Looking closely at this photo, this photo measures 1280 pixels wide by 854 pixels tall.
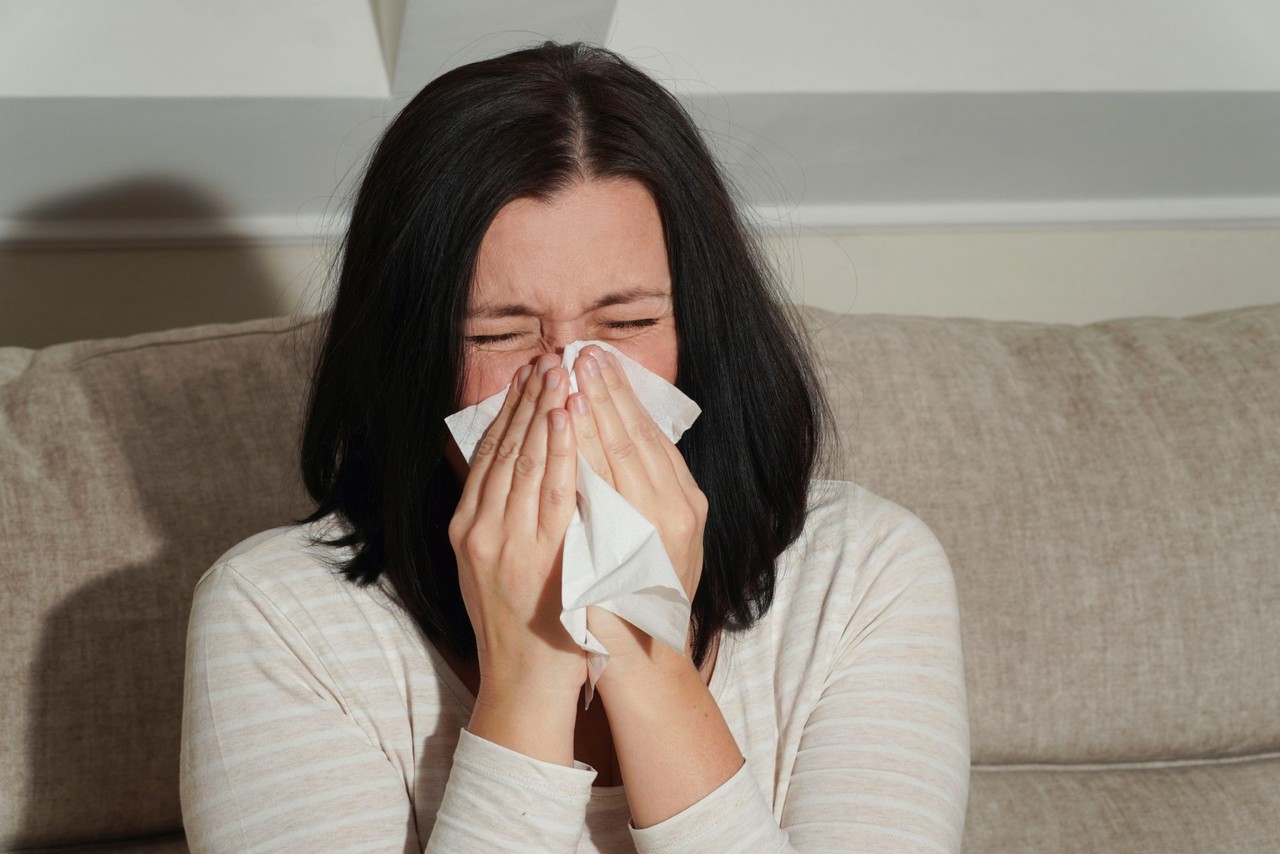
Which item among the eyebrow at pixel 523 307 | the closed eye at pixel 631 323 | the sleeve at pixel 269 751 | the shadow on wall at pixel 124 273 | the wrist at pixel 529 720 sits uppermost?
the eyebrow at pixel 523 307

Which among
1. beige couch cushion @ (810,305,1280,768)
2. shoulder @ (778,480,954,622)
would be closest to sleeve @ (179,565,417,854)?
shoulder @ (778,480,954,622)

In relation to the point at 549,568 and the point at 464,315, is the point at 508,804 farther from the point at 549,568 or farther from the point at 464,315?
the point at 464,315

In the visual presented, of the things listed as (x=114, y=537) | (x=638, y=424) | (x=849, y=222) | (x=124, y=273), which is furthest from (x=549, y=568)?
(x=849, y=222)

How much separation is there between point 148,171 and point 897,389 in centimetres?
115

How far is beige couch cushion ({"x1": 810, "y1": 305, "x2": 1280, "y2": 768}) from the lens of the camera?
1591 millimetres

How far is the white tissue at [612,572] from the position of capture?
0.98 metres

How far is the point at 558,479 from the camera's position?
3.31 feet

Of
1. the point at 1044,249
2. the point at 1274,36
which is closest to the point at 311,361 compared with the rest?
the point at 1044,249

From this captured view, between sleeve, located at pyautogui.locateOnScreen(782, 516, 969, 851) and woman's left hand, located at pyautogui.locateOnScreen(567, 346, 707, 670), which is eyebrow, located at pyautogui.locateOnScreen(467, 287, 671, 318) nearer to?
woman's left hand, located at pyautogui.locateOnScreen(567, 346, 707, 670)

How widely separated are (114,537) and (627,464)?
2.35 feet

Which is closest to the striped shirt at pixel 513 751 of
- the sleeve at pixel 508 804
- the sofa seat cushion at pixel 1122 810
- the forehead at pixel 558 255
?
the sleeve at pixel 508 804

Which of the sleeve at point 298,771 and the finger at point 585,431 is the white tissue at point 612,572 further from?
the sleeve at point 298,771

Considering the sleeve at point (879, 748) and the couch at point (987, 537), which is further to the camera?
the couch at point (987, 537)

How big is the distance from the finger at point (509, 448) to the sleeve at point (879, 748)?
0.30 metres
